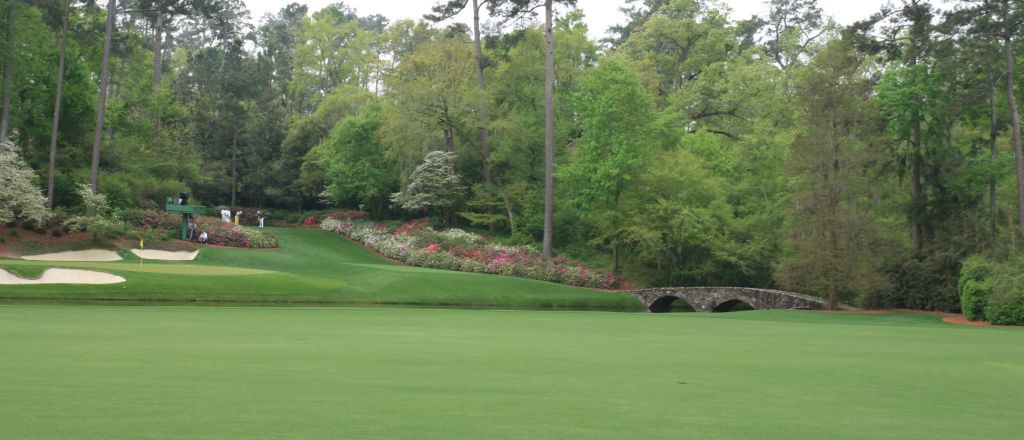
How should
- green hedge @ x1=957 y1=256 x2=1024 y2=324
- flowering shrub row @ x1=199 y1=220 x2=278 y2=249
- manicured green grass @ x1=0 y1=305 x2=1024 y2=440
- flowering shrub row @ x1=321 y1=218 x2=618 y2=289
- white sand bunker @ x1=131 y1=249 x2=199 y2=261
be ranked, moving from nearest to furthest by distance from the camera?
manicured green grass @ x1=0 y1=305 x2=1024 y2=440 → green hedge @ x1=957 y1=256 x2=1024 y2=324 → white sand bunker @ x1=131 y1=249 x2=199 y2=261 → flowering shrub row @ x1=321 y1=218 x2=618 y2=289 → flowering shrub row @ x1=199 y1=220 x2=278 y2=249

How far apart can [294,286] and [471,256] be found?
611 inches

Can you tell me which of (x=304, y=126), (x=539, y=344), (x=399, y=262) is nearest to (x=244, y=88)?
(x=304, y=126)

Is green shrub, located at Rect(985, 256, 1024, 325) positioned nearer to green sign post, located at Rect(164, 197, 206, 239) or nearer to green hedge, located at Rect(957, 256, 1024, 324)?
green hedge, located at Rect(957, 256, 1024, 324)

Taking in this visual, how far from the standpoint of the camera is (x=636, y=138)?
4616 cm

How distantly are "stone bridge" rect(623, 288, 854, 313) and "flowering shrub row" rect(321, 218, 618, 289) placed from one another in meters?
2.86

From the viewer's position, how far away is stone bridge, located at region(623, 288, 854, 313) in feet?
121

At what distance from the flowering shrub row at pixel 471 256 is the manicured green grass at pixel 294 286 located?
2.95m

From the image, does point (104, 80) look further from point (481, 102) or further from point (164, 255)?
point (481, 102)

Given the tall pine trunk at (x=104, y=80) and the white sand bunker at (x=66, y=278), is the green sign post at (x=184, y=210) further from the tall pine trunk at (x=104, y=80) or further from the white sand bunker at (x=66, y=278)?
the white sand bunker at (x=66, y=278)

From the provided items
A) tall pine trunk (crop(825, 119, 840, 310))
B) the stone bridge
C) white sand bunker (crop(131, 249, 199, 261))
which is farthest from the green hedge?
white sand bunker (crop(131, 249, 199, 261))

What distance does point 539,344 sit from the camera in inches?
584

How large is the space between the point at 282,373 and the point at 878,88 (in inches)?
1360

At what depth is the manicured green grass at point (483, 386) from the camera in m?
6.66

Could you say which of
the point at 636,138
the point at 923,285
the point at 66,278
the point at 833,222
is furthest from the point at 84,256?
the point at 923,285
